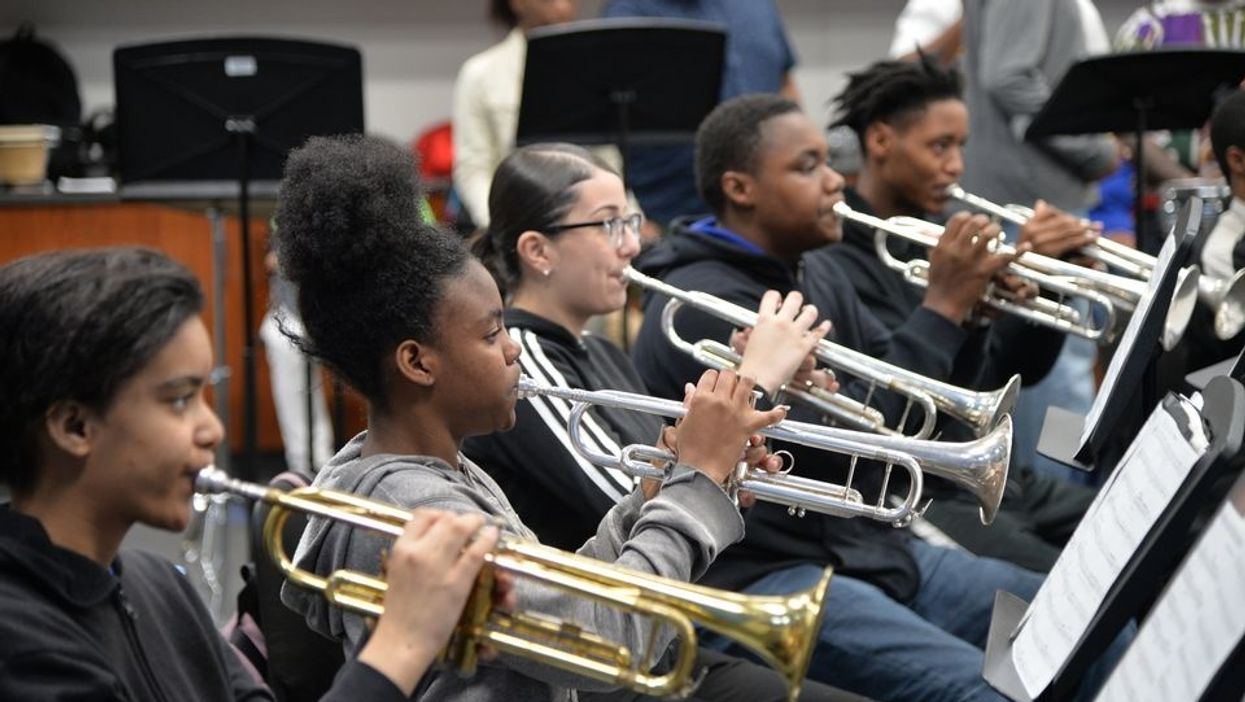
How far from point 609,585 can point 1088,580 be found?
570mm

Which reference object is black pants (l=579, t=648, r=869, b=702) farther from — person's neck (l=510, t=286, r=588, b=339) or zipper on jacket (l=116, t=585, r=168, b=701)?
zipper on jacket (l=116, t=585, r=168, b=701)

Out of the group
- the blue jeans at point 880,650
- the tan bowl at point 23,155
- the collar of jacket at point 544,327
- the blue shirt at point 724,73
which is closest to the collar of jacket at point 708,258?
the collar of jacket at point 544,327

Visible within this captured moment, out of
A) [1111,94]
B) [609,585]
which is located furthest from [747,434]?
[1111,94]

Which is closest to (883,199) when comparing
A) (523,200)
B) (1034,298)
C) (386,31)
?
(1034,298)

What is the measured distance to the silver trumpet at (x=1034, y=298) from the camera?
337 centimetres

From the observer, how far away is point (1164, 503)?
1.71 meters

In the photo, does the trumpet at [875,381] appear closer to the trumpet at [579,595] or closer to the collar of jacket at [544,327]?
the collar of jacket at [544,327]

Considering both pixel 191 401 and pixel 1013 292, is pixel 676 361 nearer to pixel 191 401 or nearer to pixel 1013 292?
pixel 1013 292

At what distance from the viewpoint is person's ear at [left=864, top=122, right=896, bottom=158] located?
13.1 feet

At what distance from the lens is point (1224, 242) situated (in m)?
3.55

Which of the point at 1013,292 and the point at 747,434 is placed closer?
the point at 747,434

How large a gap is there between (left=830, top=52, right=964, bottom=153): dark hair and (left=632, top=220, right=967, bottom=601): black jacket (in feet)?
2.37

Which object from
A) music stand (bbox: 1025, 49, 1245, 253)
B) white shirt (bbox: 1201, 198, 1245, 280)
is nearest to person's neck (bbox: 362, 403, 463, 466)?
white shirt (bbox: 1201, 198, 1245, 280)

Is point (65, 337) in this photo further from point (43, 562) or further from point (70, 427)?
point (43, 562)
